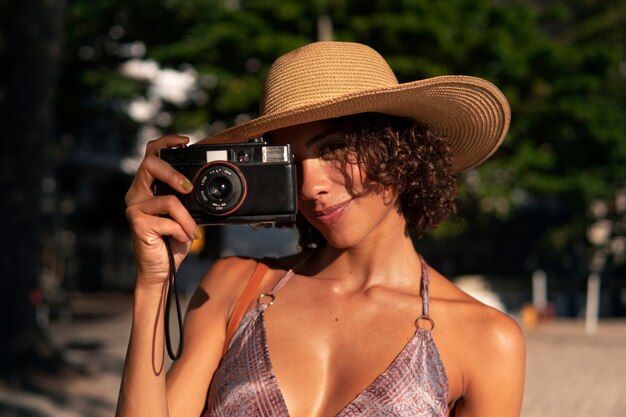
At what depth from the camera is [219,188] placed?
192cm

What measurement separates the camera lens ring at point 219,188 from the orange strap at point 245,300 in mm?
317

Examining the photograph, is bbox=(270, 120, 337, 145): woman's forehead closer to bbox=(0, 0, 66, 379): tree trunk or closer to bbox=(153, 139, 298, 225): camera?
bbox=(153, 139, 298, 225): camera

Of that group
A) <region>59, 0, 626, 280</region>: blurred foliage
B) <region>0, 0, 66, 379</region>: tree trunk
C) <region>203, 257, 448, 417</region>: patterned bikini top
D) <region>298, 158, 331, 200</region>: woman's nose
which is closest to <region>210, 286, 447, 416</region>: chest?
<region>203, 257, 448, 417</region>: patterned bikini top

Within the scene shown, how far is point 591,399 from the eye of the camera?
9203 millimetres

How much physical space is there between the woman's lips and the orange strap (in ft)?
0.86

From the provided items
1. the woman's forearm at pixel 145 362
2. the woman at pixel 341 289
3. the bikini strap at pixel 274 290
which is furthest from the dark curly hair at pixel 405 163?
the woman's forearm at pixel 145 362

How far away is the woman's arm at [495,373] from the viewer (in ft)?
6.40

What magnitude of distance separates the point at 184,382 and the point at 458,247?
2965 cm

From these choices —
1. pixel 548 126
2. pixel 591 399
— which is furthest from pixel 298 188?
pixel 548 126

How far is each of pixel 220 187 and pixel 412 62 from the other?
10.5m

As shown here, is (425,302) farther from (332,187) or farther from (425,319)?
(332,187)

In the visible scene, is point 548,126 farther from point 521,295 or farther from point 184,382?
point 184,382

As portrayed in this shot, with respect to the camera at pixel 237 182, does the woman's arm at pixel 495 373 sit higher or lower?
lower

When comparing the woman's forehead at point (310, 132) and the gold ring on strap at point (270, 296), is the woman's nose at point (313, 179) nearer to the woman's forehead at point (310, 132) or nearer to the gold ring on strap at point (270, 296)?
the woman's forehead at point (310, 132)
